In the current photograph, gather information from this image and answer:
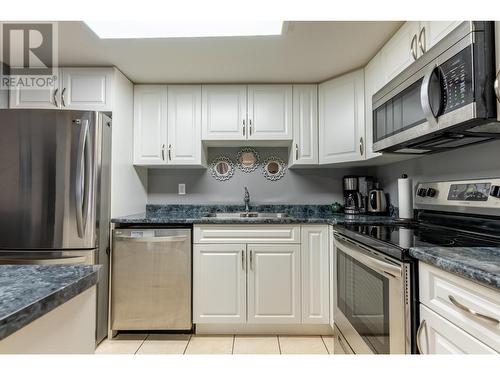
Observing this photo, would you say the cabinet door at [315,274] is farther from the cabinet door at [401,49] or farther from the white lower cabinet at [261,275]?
the cabinet door at [401,49]

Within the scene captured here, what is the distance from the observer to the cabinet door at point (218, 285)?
6.91ft

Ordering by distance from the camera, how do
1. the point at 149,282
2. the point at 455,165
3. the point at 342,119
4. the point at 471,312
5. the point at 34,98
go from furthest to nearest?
the point at 342,119 → the point at 34,98 → the point at 149,282 → the point at 455,165 → the point at 471,312

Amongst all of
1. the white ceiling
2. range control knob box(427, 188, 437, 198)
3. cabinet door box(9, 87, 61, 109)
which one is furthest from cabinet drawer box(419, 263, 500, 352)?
cabinet door box(9, 87, 61, 109)

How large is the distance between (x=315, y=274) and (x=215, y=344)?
2.92 ft

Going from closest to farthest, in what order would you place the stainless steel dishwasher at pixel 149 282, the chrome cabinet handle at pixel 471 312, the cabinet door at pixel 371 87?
the chrome cabinet handle at pixel 471 312 < the cabinet door at pixel 371 87 < the stainless steel dishwasher at pixel 149 282

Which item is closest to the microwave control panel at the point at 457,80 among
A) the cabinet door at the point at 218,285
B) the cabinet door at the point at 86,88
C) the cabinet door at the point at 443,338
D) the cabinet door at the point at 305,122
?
the cabinet door at the point at 443,338

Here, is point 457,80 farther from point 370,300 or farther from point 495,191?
point 370,300

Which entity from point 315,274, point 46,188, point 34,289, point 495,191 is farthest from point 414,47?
point 46,188

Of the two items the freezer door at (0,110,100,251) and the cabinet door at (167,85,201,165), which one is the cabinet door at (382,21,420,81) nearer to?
the cabinet door at (167,85,201,165)

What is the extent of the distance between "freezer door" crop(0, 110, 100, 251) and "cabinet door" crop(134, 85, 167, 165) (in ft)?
1.94

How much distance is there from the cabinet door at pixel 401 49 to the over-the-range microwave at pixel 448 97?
18 centimetres

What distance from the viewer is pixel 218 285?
2.11m

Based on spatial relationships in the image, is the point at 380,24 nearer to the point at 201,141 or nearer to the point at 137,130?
the point at 201,141

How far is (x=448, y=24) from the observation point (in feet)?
3.96
